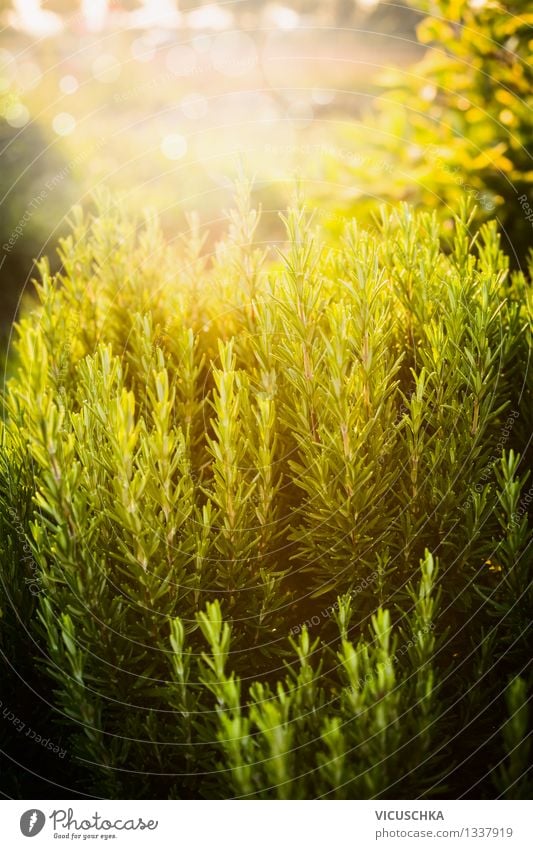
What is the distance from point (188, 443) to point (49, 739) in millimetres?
911

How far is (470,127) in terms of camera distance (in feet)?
9.37

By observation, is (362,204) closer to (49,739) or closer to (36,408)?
(36,408)

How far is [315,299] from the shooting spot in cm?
148

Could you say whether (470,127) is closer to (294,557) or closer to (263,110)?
(263,110)

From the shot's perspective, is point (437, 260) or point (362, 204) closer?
point (437, 260)

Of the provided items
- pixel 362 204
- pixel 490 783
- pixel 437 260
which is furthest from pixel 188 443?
pixel 362 204

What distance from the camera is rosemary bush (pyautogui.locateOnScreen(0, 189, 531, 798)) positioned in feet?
4.22

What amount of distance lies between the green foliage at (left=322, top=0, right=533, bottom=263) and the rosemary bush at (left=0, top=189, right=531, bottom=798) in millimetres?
Result: 1370

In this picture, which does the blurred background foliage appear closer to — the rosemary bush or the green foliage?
the green foliage
